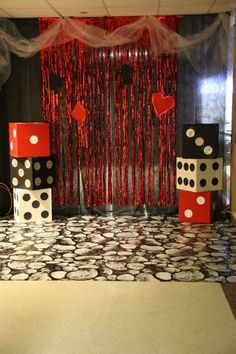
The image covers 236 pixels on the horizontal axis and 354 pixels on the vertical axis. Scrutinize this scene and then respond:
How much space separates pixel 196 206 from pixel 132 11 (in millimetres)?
2179

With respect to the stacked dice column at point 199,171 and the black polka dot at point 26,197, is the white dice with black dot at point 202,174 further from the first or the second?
the black polka dot at point 26,197

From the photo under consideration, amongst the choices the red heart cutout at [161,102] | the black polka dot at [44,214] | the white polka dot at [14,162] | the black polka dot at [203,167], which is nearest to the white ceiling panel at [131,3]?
the red heart cutout at [161,102]

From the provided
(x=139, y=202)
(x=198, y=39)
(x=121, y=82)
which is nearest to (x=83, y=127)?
(x=121, y=82)

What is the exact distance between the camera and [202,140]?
185 inches

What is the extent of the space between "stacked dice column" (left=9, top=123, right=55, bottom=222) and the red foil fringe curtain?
35cm

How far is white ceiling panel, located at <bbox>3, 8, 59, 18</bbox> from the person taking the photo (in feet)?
15.1

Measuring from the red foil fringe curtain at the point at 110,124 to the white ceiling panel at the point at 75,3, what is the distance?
63 cm

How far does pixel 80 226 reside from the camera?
4.77 meters

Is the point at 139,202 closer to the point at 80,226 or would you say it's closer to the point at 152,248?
the point at 80,226

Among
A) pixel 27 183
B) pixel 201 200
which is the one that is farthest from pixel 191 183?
pixel 27 183

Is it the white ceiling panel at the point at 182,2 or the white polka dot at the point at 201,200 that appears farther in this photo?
the white polka dot at the point at 201,200

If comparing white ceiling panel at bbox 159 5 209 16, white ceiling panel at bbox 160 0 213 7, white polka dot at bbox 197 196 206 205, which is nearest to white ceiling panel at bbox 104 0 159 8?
white ceiling panel at bbox 160 0 213 7

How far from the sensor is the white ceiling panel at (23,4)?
4219 mm

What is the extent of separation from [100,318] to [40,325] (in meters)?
0.35
